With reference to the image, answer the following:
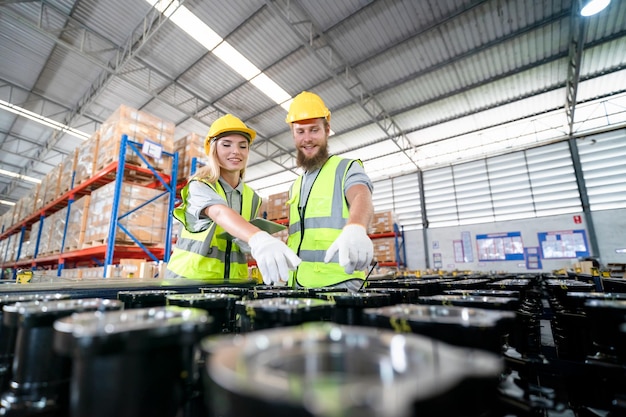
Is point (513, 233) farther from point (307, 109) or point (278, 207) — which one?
point (307, 109)

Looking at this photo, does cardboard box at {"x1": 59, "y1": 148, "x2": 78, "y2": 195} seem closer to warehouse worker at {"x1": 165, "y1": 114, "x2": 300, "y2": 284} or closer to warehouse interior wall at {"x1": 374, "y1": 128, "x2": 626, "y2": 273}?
warehouse worker at {"x1": 165, "y1": 114, "x2": 300, "y2": 284}

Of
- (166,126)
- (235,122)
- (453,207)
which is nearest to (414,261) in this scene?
(453,207)

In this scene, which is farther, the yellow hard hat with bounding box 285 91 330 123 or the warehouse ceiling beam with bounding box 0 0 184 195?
the warehouse ceiling beam with bounding box 0 0 184 195

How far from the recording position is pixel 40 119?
1018 cm

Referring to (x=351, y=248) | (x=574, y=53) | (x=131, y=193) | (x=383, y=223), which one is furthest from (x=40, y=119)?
(x=574, y=53)

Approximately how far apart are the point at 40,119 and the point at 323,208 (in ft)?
42.0

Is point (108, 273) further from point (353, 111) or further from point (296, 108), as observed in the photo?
point (353, 111)

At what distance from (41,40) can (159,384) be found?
428 inches

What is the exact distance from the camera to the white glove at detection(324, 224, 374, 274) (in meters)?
1.45

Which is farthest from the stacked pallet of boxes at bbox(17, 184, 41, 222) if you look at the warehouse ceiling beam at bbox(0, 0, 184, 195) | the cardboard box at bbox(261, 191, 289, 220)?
the cardboard box at bbox(261, 191, 289, 220)

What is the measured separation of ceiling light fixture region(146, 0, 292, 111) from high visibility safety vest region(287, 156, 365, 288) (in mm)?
6237

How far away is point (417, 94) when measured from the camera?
32.1 ft

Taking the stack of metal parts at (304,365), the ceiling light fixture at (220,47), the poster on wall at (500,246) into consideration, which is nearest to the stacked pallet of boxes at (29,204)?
the ceiling light fixture at (220,47)

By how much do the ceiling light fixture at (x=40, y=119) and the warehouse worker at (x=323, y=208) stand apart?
460 inches
